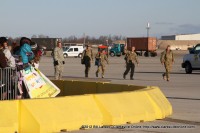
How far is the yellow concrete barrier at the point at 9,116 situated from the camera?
9573 mm

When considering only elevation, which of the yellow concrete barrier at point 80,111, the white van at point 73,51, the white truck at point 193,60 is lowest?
the white van at point 73,51

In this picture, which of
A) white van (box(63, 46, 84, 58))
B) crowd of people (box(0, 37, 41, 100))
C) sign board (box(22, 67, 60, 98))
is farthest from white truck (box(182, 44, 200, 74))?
white van (box(63, 46, 84, 58))

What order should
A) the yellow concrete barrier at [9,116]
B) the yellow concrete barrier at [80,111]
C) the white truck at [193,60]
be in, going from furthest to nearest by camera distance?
1. the white truck at [193,60]
2. the yellow concrete barrier at [80,111]
3. the yellow concrete barrier at [9,116]

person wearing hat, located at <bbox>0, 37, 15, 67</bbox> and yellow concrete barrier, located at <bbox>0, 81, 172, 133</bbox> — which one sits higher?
person wearing hat, located at <bbox>0, 37, 15, 67</bbox>

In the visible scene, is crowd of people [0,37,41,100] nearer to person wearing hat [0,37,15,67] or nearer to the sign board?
person wearing hat [0,37,15,67]

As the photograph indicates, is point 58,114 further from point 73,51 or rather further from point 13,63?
point 73,51

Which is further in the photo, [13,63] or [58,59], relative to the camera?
[58,59]

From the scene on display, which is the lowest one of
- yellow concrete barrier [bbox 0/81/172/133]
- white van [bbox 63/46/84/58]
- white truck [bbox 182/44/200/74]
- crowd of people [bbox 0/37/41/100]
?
white van [bbox 63/46/84/58]

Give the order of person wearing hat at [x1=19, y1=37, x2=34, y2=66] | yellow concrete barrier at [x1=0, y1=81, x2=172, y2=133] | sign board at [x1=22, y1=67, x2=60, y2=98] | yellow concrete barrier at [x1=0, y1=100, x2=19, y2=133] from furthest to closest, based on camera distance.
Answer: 1. person wearing hat at [x1=19, y1=37, x2=34, y2=66]
2. sign board at [x1=22, y1=67, x2=60, y2=98]
3. yellow concrete barrier at [x1=0, y1=81, x2=172, y2=133]
4. yellow concrete barrier at [x1=0, y1=100, x2=19, y2=133]

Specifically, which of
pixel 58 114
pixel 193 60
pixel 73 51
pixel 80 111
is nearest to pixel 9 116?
pixel 58 114

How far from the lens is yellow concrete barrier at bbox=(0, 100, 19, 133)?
9573 millimetres

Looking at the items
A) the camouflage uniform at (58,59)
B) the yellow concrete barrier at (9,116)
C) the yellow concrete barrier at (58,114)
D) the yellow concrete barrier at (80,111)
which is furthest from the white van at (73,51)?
the yellow concrete barrier at (9,116)

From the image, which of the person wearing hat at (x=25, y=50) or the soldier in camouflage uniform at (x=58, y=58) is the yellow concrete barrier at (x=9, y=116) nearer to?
the person wearing hat at (x=25, y=50)

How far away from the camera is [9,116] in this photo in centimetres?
974
